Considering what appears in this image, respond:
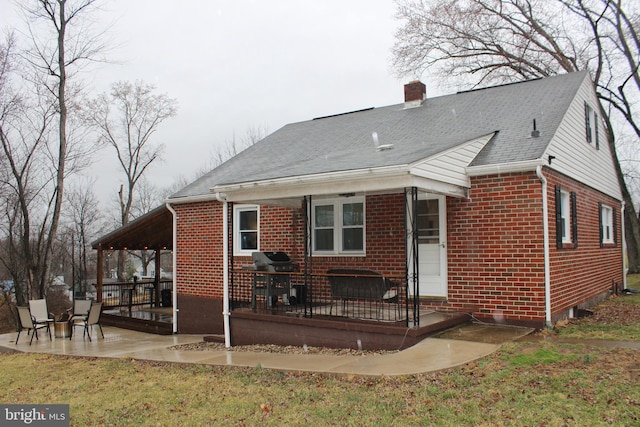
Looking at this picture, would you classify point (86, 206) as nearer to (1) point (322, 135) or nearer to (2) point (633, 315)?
(1) point (322, 135)

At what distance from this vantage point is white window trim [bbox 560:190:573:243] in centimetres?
1034

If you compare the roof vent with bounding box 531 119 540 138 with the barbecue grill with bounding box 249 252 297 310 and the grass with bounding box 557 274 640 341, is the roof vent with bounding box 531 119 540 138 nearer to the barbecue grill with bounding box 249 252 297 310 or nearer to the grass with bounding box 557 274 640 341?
the grass with bounding box 557 274 640 341

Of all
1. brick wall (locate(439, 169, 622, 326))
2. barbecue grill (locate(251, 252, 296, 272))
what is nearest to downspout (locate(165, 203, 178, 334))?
barbecue grill (locate(251, 252, 296, 272))

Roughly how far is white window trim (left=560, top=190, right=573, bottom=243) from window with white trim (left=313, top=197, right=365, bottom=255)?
13.4ft

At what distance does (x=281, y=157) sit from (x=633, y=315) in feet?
29.7

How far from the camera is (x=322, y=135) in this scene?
49.1 ft

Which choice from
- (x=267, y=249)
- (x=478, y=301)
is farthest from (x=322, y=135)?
(x=478, y=301)

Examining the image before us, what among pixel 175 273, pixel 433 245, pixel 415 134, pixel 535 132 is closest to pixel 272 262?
pixel 433 245

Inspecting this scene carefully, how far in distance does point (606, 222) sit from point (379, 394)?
12069mm

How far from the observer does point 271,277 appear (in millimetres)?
10562

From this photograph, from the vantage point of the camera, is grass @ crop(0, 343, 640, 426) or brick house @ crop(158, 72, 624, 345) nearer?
grass @ crop(0, 343, 640, 426)

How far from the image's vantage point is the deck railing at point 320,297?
862 cm

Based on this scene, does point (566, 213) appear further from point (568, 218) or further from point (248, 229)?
point (248, 229)

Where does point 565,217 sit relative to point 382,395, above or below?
above
